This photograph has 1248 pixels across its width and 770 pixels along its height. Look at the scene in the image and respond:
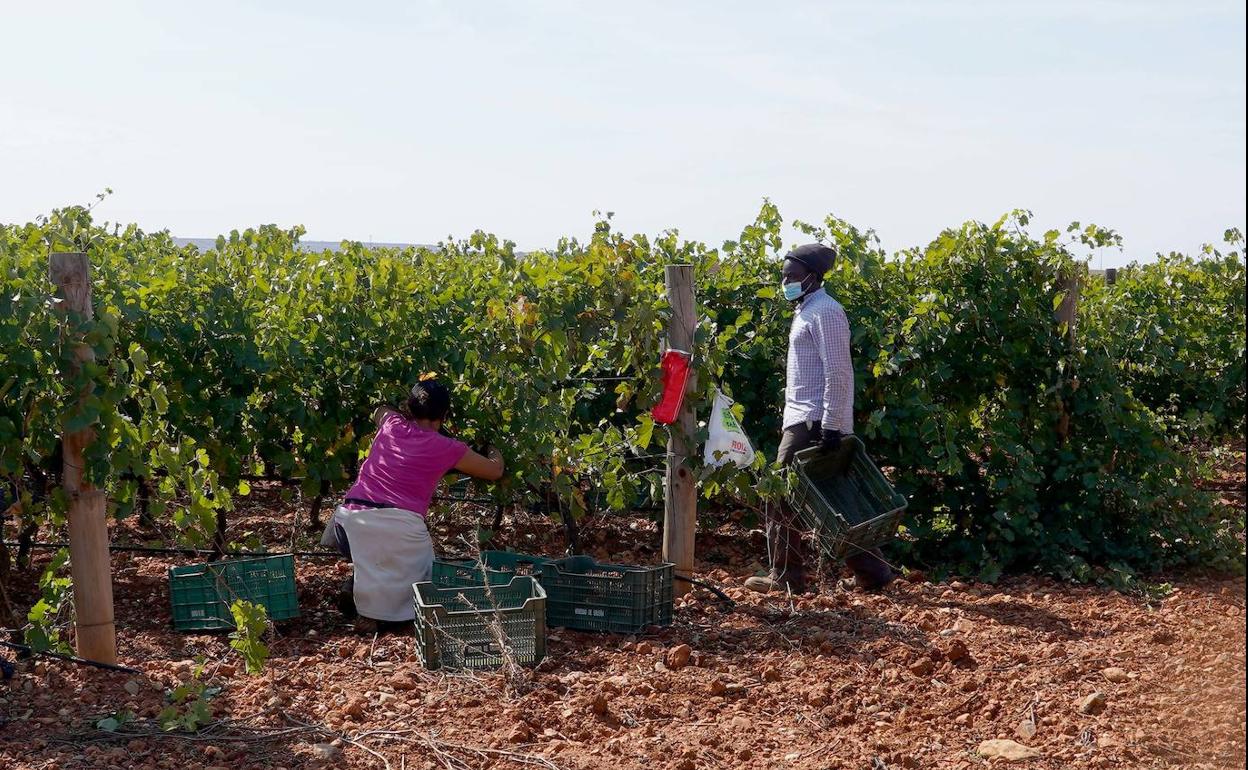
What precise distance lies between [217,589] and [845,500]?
283 cm

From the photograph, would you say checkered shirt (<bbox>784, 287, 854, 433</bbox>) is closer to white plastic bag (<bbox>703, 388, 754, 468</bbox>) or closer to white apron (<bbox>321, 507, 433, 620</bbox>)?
white plastic bag (<bbox>703, 388, 754, 468</bbox>)

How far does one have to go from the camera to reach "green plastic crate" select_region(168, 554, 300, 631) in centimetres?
540

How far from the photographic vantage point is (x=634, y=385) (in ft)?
19.8

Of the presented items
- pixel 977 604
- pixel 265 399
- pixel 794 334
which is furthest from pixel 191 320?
pixel 977 604

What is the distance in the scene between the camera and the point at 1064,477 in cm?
684

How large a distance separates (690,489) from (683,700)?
1.51 metres

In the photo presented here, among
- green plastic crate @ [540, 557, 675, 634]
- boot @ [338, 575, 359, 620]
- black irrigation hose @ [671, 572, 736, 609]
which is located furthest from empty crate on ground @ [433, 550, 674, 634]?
boot @ [338, 575, 359, 620]

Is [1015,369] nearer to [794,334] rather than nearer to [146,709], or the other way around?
[794,334]

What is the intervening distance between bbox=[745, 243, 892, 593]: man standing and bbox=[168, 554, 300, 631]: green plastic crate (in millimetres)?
2232

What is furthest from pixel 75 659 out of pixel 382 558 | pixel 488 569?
pixel 488 569

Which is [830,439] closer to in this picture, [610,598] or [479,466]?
[610,598]

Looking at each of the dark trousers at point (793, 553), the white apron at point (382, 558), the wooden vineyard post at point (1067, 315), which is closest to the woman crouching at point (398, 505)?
the white apron at point (382, 558)

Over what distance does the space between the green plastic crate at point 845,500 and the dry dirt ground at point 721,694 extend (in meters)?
0.32

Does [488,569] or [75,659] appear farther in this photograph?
[488,569]
